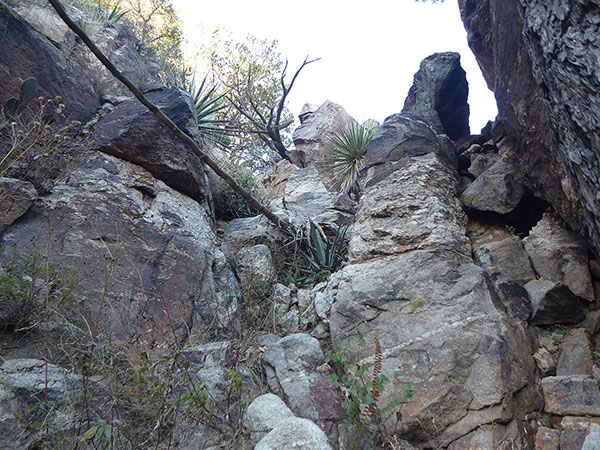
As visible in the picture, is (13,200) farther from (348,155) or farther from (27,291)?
(348,155)

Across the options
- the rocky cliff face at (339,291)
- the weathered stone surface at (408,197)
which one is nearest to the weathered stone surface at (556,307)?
the rocky cliff face at (339,291)

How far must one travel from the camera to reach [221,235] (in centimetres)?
605

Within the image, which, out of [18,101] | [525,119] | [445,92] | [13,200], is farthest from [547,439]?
[18,101]

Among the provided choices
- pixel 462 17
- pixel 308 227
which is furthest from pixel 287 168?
pixel 462 17

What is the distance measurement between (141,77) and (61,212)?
5741 mm

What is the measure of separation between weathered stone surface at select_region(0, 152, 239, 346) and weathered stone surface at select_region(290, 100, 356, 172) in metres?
6.38

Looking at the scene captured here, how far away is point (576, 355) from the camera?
3.13 metres

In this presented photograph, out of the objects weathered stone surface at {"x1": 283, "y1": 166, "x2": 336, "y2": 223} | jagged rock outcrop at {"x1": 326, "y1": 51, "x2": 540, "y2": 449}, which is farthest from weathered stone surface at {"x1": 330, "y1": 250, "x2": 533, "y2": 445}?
weathered stone surface at {"x1": 283, "y1": 166, "x2": 336, "y2": 223}

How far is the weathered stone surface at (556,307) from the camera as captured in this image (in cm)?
346

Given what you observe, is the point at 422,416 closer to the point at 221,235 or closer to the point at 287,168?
the point at 221,235

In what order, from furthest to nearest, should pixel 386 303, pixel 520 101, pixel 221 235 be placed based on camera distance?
pixel 221 235, pixel 520 101, pixel 386 303

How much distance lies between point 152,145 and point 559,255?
494 centimetres

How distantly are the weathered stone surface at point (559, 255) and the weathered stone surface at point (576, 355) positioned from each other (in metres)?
0.47

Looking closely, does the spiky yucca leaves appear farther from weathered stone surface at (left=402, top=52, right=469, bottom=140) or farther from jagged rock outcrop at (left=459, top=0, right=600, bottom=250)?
jagged rock outcrop at (left=459, top=0, right=600, bottom=250)
